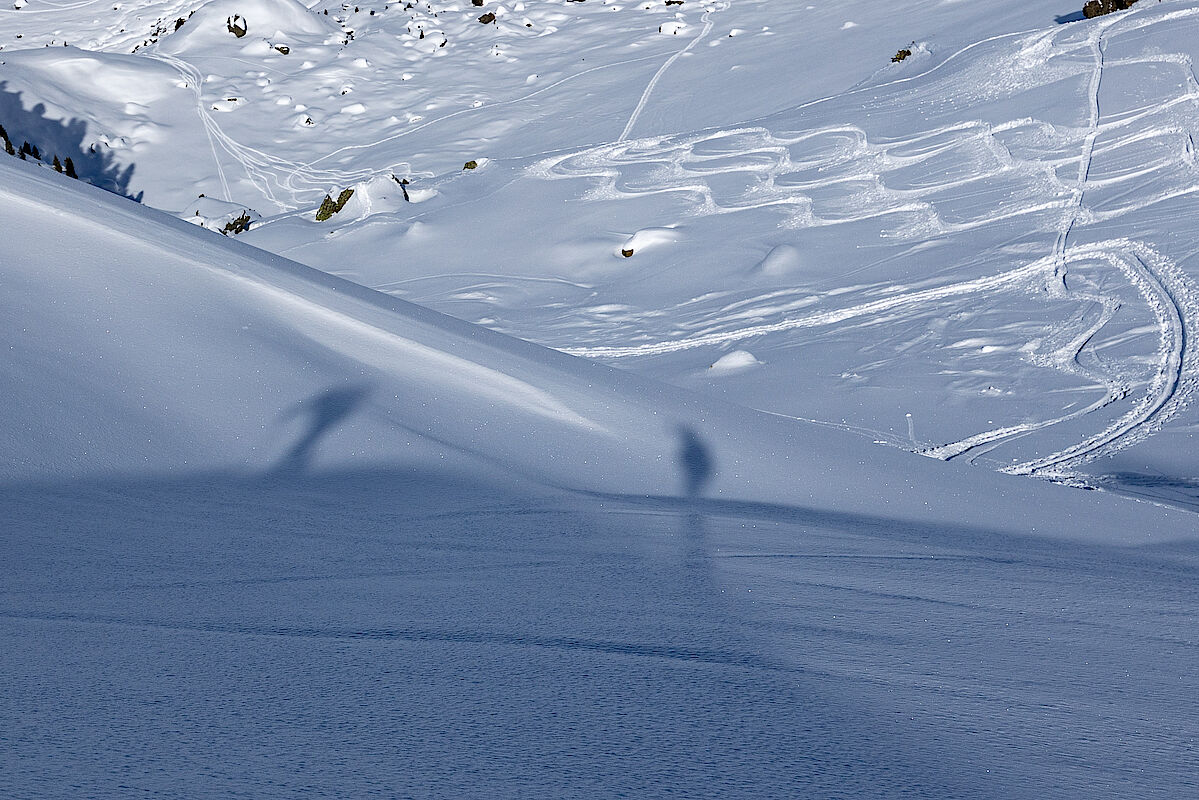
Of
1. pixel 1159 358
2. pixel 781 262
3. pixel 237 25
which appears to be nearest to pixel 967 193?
pixel 781 262

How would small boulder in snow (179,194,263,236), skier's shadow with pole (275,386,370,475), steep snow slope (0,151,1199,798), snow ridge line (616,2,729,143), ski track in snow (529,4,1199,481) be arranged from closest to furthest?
1. steep snow slope (0,151,1199,798)
2. skier's shadow with pole (275,386,370,475)
3. ski track in snow (529,4,1199,481)
4. small boulder in snow (179,194,263,236)
5. snow ridge line (616,2,729,143)

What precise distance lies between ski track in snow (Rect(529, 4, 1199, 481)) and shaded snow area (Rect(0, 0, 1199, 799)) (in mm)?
52

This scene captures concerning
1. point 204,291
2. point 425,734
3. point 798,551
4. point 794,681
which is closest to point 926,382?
point 798,551

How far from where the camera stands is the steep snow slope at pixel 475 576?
63.7 inches

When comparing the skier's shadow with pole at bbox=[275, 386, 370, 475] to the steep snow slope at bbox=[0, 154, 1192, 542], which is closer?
the steep snow slope at bbox=[0, 154, 1192, 542]

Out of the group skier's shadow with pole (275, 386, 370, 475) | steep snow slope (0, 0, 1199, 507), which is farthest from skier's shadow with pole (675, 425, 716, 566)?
steep snow slope (0, 0, 1199, 507)

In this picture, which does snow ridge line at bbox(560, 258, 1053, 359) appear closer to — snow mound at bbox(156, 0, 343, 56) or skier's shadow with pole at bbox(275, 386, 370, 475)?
skier's shadow with pole at bbox(275, 386, 370, 475)

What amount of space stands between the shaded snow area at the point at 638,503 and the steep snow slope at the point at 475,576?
0.01m

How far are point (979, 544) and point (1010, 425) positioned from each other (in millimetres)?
3259

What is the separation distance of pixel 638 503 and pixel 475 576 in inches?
42.1

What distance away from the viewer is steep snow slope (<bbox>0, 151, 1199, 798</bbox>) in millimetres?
1619

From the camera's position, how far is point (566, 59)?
18719 millimetres

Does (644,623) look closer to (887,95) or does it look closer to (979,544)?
(979,544)

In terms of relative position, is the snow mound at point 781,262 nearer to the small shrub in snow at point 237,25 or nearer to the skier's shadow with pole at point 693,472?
the skier's shadow with pole at point 693,472
